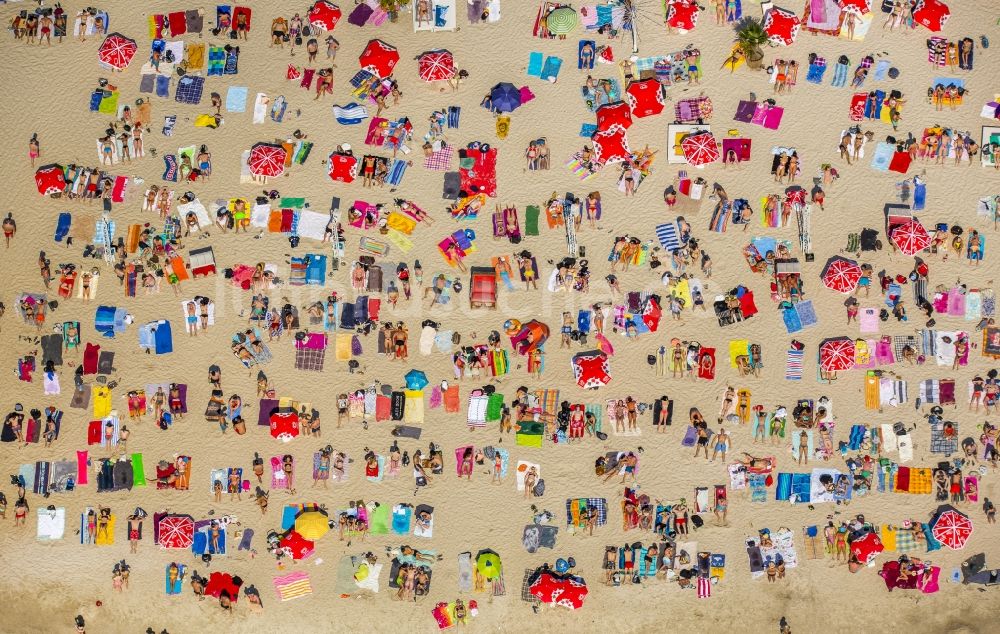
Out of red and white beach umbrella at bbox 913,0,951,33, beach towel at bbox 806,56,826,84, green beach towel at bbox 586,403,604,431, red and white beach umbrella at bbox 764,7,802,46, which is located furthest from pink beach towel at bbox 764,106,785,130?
green beach towel at bbox 586,403,604,431

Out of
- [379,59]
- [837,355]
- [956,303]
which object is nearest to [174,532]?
[379,59]

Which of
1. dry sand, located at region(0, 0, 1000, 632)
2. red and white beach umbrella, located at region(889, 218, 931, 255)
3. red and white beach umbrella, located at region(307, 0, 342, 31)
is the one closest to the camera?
red and white beach umbrella, located at region(889, 218, 931, 255)

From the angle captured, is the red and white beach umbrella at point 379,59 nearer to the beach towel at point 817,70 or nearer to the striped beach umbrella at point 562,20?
the striped beach umbrella at point 562,20

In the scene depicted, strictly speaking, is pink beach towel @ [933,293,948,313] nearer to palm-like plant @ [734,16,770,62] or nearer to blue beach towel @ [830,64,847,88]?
blue beach towel @ [830,64,847,88]

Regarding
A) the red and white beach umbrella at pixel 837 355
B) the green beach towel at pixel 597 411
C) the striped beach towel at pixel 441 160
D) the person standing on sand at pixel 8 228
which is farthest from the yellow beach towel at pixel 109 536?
the red and white beach umbrella at pixel 837 355

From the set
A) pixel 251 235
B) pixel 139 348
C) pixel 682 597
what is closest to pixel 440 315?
pixel 251 235

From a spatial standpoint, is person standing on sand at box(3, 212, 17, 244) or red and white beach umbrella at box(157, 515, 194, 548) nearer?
red and white beach umbrella at box(157, 515, 194, 548)

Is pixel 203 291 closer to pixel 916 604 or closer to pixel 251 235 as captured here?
pixel 251 235

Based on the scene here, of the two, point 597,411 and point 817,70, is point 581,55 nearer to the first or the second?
point 817,70
